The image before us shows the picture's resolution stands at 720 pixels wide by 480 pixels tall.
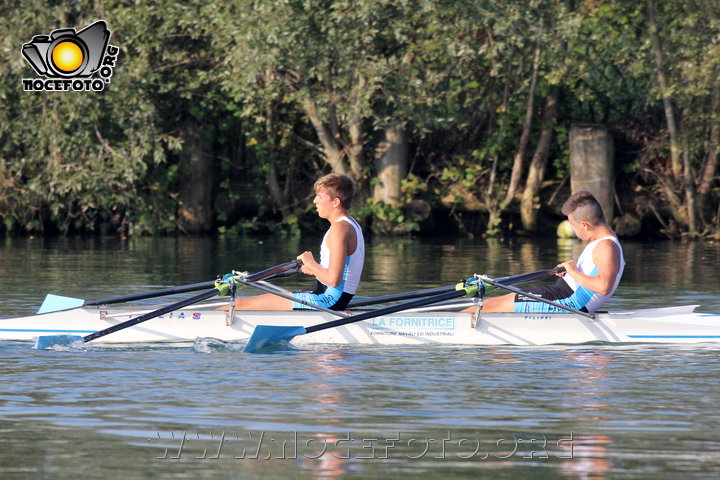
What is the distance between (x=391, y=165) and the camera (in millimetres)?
26156

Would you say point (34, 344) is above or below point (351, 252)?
below

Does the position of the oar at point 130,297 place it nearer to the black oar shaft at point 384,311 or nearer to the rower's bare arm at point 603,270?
the black oar shaft at point 384,311

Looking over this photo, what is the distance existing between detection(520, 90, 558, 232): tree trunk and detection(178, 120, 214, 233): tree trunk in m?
6.97

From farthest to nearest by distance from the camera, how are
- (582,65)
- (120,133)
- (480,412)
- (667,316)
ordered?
(120,133)
(582,65)
(667,316)
(480,412)

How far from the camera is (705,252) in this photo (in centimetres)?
2161

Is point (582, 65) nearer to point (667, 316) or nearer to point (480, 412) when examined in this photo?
point (667, 316)

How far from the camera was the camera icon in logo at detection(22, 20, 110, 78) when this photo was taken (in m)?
24.2

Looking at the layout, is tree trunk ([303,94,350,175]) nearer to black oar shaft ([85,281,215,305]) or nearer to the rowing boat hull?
black oar shaft ([85,281,215,305])

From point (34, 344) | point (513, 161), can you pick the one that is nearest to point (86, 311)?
point (34, 344)

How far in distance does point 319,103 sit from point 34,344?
45.9ft

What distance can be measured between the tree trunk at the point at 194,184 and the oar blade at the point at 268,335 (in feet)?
57.4

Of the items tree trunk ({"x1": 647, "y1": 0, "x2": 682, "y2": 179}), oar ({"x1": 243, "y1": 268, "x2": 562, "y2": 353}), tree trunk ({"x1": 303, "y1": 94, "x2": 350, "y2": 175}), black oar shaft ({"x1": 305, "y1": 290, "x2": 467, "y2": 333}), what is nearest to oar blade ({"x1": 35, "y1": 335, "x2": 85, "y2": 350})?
oar ({"x1": 243, "y1": 268, "x2": 562, "y2": 353})

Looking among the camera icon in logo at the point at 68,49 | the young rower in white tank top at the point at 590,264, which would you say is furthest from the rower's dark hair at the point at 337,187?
the camera icon in logo at the point at 68,49

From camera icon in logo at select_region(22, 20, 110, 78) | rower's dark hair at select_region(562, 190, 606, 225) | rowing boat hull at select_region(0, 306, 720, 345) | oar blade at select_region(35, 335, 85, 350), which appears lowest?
oar blade at select_region(35, 335, 85, 350)
